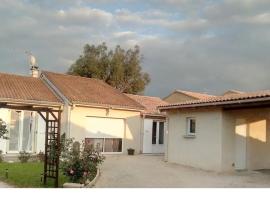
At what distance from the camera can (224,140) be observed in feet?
54.6

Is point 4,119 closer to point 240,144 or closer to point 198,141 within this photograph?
point 198,141

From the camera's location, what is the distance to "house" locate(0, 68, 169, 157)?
22.3 metres

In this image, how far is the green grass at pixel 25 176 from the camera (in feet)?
43.2

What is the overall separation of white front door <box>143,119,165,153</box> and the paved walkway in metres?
7.32

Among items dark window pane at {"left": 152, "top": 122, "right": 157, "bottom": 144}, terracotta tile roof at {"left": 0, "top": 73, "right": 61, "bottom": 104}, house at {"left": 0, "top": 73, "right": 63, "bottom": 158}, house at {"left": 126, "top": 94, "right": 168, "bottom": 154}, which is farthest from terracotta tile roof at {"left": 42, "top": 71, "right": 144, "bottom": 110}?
dark window pane at {"left": 152, "top": 122, "right": 157, "bottom": 144}

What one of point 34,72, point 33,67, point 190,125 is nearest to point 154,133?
point 190,125

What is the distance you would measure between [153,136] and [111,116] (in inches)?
134

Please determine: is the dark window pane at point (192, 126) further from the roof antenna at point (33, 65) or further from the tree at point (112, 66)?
the tree at point (112, 66)

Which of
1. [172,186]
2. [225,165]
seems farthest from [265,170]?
[172,186]

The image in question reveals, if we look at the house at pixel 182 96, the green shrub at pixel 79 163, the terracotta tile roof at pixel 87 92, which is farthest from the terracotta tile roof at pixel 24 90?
the house at pixel 182 96

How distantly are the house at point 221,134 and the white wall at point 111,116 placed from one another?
5.29 meters

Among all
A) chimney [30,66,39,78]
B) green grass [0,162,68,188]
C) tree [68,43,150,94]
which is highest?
tree [68,43,150,94]

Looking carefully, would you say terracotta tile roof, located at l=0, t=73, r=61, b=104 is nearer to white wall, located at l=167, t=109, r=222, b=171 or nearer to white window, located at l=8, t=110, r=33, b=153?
white window, located at l=8, t=110, r=33, b=153
